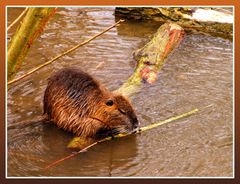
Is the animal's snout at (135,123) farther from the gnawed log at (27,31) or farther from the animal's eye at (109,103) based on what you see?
the gnawed log at (27,31)

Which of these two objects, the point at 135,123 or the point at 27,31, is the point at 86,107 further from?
the point at 27,31

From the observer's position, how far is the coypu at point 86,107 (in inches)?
165

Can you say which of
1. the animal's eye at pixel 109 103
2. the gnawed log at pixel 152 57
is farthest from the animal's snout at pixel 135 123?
the gnawed log at pixel 152 57

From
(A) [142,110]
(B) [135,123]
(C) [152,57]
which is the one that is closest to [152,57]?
(C) [152,57]

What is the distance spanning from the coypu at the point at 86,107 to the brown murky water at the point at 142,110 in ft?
0.49

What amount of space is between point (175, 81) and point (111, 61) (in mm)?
974

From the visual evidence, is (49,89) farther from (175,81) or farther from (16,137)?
(175,81)

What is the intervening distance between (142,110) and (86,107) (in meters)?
0.73

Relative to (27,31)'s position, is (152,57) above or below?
below

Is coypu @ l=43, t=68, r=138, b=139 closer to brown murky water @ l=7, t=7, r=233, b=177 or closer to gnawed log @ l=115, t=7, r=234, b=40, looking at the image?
brown murky water @ l=7, t=7, r=233, b=177

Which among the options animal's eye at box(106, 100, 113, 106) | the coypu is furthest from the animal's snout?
animal's eye at box(106, 100, 113, 106)

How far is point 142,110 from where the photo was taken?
15.5ft

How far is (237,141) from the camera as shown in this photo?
10.2ft

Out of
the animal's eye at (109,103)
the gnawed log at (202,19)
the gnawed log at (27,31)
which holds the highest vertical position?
the gnawed log at (27,31)
